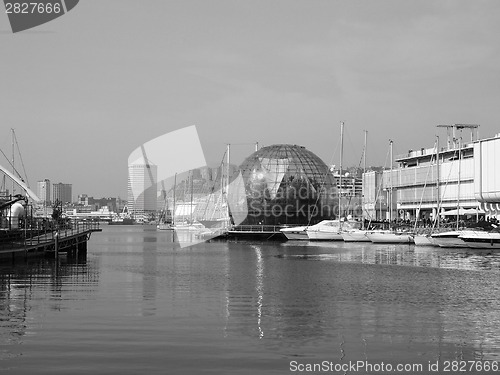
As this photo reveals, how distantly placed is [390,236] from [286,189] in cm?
4186

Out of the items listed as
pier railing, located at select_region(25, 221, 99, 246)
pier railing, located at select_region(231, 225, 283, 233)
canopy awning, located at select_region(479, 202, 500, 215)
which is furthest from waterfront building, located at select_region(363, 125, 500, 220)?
pier railing, located at select_region(25, 221, 99, 246)

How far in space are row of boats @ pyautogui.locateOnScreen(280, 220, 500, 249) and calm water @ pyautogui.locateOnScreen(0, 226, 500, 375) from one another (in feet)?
96.9

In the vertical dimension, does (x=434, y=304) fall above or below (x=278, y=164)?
below

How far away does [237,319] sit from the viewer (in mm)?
29078

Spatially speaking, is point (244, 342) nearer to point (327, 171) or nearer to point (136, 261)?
point (136, 261)

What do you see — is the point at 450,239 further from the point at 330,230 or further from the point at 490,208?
the point at 490,208

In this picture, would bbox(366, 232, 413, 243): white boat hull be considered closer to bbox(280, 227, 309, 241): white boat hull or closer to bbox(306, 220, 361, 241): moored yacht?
bbox(306, 220, 361, 241): moored yacht

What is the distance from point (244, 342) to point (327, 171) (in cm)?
12030

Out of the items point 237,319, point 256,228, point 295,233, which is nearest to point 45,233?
point 295,233

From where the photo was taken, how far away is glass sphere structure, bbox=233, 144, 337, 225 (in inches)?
5374

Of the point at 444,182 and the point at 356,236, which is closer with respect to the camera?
the point at 356,236

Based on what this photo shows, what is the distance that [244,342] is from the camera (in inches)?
958

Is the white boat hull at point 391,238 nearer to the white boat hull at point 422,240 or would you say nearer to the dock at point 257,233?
the white boat hull at point 422,240

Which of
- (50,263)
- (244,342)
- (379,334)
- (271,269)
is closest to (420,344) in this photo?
(379,334)
